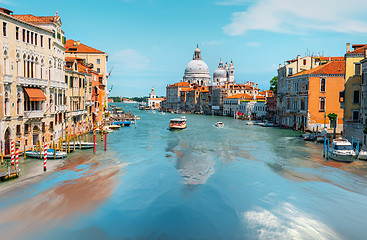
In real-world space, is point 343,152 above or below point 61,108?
below

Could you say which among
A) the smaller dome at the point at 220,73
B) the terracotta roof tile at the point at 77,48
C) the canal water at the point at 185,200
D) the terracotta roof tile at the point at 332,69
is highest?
the smaller dome at the point at 220,73

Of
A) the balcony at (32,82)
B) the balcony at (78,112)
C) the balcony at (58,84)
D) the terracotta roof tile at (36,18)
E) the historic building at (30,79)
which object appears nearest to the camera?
the historic building at (30,79)

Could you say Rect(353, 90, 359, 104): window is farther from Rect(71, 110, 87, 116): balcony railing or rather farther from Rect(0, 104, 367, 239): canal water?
Rect(71, 110, 87, 116): balcony railing

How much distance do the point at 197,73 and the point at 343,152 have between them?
14021 cm

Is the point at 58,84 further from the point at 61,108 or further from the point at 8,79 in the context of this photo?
the point at 8,79

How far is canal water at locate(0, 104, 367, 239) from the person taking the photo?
10578 mm

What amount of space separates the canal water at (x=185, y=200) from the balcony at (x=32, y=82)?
15.2 feet

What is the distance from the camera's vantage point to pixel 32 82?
20.9 metres

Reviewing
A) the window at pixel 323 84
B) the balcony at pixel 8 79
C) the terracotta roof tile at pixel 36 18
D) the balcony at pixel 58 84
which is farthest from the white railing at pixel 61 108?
the window at pixel 323 84

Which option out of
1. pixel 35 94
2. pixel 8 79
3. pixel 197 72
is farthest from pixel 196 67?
pixel 8 79

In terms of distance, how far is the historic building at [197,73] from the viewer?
518ft

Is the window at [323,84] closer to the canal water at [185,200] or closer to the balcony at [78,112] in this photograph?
the canal water at [185,200]

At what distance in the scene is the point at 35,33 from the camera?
21.4 m

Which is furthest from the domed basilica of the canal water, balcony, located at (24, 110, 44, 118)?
the canal water
